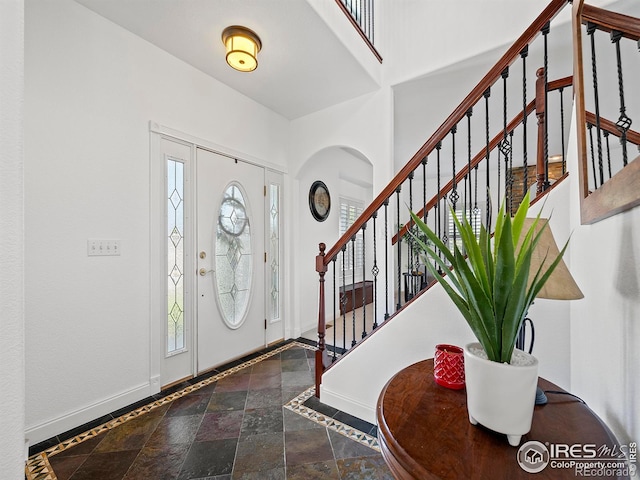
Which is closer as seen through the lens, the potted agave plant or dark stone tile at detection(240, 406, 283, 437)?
the potted agave plant

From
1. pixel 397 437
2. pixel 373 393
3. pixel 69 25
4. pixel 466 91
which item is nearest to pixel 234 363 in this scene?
pixel 373 393

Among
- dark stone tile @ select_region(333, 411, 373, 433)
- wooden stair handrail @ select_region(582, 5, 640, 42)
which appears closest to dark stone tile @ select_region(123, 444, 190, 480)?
dark stone tile @ select_region(333, 411, 373, 433)

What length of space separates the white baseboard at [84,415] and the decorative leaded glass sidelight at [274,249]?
1407 mm

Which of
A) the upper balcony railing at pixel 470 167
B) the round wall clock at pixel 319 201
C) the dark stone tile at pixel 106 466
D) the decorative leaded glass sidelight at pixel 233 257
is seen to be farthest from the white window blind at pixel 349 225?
the dark stone tile at pixel 106 466

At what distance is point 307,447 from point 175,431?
0.83 metres

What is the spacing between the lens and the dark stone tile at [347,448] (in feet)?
5.12

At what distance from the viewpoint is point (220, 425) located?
1825 mm

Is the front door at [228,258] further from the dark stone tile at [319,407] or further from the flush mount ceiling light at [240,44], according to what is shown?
the dark stone tile at [319,407]

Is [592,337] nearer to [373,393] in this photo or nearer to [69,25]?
[373,393]

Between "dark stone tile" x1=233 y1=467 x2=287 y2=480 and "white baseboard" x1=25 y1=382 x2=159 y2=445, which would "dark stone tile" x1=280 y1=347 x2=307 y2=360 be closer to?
"white baseboard" x1=25 y1=382 x2=159 y2=445

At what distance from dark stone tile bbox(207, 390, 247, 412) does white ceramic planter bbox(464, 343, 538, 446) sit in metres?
1.79

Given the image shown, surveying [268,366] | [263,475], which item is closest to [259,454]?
[263,475]

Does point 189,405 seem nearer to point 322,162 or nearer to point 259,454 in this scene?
point 259,454

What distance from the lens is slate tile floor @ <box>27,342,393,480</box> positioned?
4.76 ft
